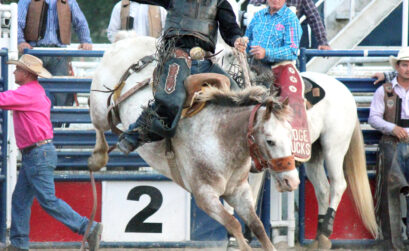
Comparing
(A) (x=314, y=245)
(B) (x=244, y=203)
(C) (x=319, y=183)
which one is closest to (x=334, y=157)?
(C) (x=319, y=183)

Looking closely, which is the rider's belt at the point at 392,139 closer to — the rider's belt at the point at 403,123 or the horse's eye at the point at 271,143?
the rider's belt at the point at 403,123

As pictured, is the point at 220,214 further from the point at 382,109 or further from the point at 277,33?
the point at 382,109

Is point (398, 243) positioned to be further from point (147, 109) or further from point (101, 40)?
point (101, 40)

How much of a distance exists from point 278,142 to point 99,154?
222 centimetres

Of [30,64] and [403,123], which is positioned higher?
[30,64]

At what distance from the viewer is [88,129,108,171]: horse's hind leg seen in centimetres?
809

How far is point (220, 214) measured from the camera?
6.73m

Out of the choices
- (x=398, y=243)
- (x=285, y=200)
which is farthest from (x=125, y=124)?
(x=398, y=243)

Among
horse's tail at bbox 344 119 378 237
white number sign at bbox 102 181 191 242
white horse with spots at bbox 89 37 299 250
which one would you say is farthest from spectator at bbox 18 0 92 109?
horse's tail at bbox 344 119 378 237

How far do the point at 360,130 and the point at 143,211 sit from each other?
88.3 inches

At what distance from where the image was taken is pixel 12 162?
8477 millimetres

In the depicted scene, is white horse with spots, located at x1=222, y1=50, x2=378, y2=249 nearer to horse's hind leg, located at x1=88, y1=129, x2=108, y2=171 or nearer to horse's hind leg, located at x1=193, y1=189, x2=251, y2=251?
horse's hind leg, located at x1=88, y1=129, x2=108, y2=171

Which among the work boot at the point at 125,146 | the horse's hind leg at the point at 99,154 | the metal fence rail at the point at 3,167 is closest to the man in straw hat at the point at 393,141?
the horse's hind leg at the point at 99,154

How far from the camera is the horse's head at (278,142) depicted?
6438mm
